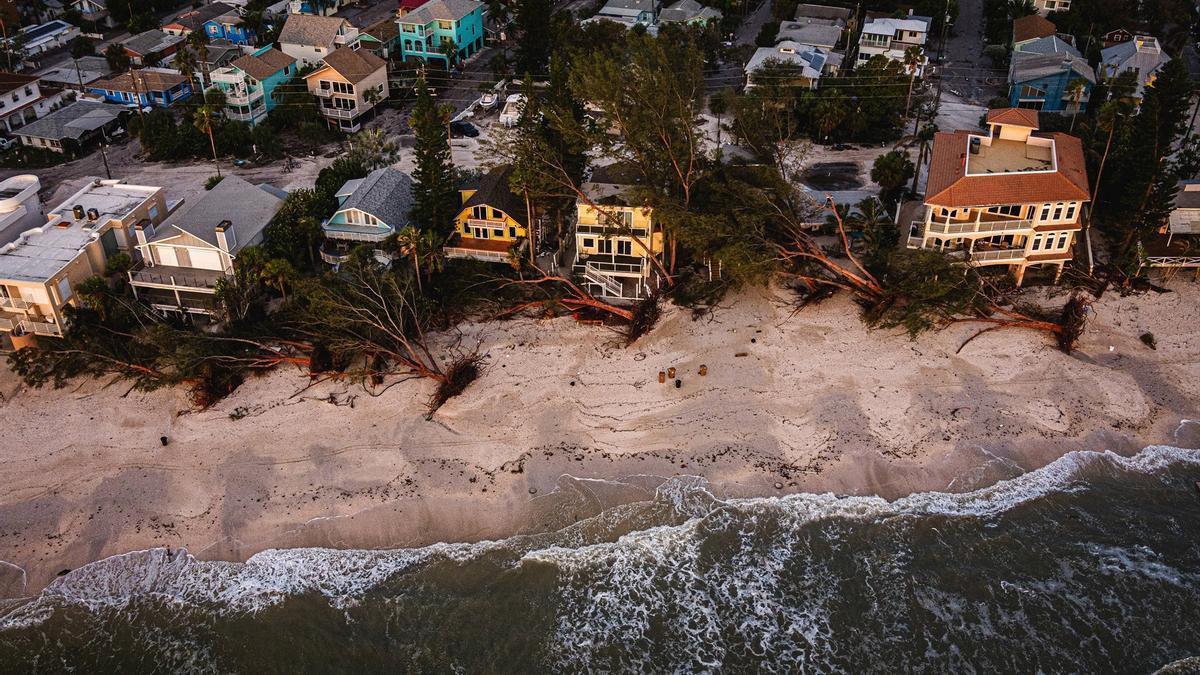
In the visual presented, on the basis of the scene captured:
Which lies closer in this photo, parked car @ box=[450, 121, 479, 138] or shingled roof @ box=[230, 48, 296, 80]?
parked car @ box=[450, 121, 479, 138]

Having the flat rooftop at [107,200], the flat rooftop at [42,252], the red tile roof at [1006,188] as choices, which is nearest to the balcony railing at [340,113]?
the flat rooftop at [107,200]

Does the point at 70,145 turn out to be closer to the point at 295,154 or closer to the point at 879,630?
the point at 295,154

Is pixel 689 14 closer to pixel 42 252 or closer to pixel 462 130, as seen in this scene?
pixel 462 130

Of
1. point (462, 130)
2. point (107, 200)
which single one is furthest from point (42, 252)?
point (462, 130)

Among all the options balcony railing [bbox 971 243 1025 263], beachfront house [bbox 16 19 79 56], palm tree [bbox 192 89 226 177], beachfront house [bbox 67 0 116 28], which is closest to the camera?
balcony railing [bbox 971 243 1025 263]

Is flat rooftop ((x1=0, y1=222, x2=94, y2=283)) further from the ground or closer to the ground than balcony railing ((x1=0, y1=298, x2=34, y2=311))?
further from the ground

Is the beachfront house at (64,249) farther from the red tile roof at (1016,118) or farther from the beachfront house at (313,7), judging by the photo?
the red tile roof at (1016,118)

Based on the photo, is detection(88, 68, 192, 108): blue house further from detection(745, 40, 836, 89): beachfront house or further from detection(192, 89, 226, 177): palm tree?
detection(745, 40, 836, 89): beachfront house

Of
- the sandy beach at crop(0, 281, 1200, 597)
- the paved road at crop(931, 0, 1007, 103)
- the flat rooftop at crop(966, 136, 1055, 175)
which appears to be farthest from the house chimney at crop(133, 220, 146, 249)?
the paved road at crop(931, 0, 1007, 103)
